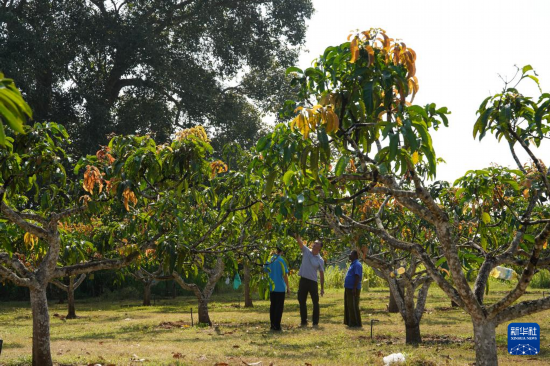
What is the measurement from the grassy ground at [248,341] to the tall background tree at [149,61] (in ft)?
29.2

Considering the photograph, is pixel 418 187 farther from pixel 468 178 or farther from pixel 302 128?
pixel 302 128

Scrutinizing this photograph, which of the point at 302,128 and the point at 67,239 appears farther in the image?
the point at 67,239

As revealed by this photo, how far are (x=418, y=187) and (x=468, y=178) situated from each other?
0.93m

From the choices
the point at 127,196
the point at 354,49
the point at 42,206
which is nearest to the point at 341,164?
the point at 354,49

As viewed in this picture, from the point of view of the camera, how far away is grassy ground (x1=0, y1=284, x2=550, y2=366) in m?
8.73

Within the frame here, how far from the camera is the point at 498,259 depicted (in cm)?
549

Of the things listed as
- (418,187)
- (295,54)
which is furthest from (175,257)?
(295,54)

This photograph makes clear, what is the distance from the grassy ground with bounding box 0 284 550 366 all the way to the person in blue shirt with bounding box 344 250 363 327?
1.20 feet

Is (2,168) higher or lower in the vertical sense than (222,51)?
lower

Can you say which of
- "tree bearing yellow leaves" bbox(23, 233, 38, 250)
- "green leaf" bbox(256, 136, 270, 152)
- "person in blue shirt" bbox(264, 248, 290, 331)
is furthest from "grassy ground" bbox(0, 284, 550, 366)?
"green leaf" bbox(256, 136, 270, 152)

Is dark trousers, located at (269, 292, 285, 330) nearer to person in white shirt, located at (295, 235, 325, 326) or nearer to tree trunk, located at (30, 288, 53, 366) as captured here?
person in white shirt, located at (295, 235, 325, 326)

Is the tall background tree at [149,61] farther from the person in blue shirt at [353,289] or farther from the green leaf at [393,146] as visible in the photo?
the green leaf at [393,146]

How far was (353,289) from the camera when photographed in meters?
12.9

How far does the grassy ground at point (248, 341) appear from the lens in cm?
873
